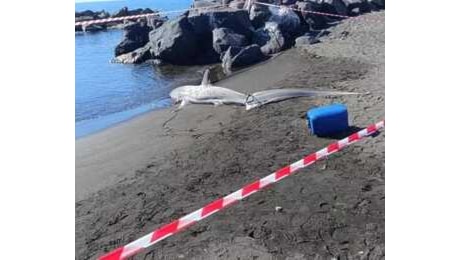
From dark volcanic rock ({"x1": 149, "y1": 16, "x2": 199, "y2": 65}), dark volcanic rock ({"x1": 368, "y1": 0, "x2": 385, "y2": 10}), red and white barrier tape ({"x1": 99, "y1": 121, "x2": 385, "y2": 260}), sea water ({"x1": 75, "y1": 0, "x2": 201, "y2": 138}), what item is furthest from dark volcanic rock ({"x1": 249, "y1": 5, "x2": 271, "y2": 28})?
red and white barrier tape ({"x1": 99, "y1": 121, "x2": 385, "y2": 260})

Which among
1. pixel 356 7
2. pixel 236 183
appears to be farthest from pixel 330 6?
pixel 236 183

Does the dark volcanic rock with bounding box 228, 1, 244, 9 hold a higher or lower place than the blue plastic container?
higher

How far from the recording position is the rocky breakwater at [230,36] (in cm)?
1705

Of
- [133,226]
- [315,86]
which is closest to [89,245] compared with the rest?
[133,226]

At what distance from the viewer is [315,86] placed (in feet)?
36.7

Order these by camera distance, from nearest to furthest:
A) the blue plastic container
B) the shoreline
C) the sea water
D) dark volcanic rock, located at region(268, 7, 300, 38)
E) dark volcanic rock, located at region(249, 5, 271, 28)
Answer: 1. the shoreline
2. the blue plastic container
3. the sea water
4. dark volcanic rock, located at region(268, 7, 300, 38)
5. dark volcanic rock, located at region(249, 5, 271, 28)

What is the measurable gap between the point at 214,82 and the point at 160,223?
8.88 meters

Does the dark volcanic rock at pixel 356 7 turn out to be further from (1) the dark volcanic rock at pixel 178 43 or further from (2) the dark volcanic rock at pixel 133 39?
(2) the dark volcanic rock at pixel 133 39

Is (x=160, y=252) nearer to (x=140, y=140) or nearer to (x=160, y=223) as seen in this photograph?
(x=160, y=223)

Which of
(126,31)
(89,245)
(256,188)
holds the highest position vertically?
(126,31)

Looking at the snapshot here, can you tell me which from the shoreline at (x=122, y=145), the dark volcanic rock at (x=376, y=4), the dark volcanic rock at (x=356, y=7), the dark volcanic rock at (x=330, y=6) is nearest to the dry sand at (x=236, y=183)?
the shoreline at (x=122, y=145)

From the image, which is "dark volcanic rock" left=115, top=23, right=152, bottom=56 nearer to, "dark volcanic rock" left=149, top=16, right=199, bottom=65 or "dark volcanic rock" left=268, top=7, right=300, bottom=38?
"dark volcanic rock" left=149, top=16, right=199, bottom=65

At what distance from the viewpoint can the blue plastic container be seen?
7.73 m

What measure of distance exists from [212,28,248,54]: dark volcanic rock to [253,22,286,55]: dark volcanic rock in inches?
25.6
